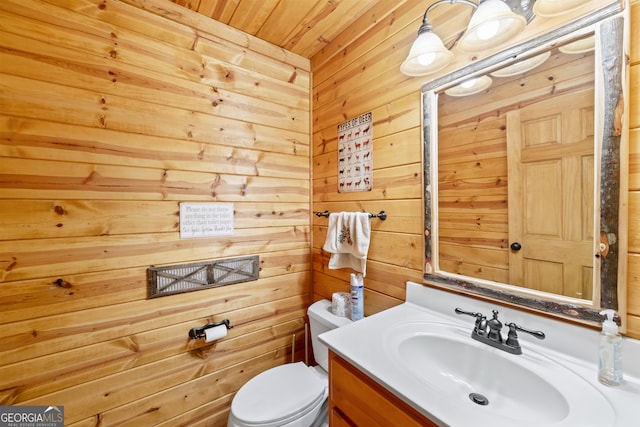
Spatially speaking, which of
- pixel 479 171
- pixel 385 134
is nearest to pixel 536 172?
pixel 479 171

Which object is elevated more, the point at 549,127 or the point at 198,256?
the point at 549,127

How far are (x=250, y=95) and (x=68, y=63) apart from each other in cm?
79

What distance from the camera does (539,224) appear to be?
2.78 feet

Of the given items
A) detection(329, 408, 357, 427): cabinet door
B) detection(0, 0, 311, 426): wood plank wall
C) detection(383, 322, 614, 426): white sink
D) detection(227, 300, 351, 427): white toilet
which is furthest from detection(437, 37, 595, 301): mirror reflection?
detection(0, 0, 311, 426): wood plank wall

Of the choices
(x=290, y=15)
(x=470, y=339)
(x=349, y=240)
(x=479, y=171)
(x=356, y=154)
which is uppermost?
(x=290, y=15)

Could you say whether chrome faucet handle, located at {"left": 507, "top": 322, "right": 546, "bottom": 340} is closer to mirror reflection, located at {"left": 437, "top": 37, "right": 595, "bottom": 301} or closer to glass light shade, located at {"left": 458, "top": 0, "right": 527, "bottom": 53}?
mirror reflection, located at {"left": 437, "top": 37, "right": 595, "bottom": 301}

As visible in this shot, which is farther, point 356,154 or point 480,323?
point 356,154

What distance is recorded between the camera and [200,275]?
1.39 m

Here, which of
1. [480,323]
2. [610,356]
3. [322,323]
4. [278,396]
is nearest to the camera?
[610,356]

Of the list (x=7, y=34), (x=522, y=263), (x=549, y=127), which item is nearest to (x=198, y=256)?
(x=7, y=34)

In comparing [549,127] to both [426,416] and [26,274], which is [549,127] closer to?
[426,416]

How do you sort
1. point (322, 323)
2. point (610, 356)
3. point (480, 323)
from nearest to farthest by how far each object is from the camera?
point (610, 356) → point (480, 323) → point (322, 323)

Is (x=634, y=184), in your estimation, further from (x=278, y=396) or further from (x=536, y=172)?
(x=278, y=396)

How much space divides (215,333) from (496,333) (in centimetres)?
125
